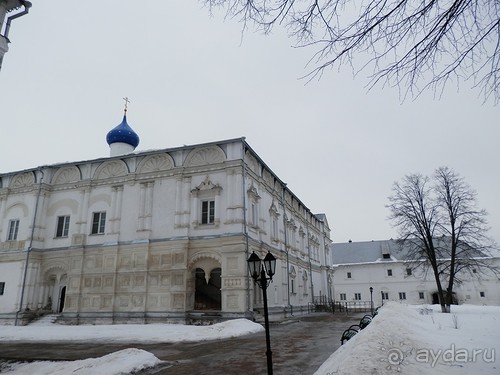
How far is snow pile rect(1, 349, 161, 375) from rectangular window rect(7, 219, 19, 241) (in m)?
17.2

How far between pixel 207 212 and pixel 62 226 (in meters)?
10.4

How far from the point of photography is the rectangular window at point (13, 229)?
2423cm

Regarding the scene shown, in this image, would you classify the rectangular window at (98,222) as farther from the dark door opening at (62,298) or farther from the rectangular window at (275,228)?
the rectangular window at (275,228)

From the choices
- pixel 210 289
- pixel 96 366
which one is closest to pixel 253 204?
pixel 210 289

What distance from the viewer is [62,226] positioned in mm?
24094

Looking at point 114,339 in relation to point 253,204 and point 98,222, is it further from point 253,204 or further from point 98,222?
point 253,204

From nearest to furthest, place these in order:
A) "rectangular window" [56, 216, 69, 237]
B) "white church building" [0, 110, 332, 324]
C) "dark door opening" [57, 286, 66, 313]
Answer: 1. "white church building" [0, 110, 332, 324]
2. "dark door opening" [57, 286, 66, 313]
3. "rectangular window" [56, 216, 69, 237]

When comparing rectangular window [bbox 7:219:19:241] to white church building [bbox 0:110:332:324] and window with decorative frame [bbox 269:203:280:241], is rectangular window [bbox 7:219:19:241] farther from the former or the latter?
window with decorative frame [bbox 269:203:280:241]

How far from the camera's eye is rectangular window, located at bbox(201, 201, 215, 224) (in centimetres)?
2084

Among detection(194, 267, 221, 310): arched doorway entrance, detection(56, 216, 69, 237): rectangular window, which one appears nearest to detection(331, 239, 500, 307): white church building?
detection(194, 267, 221, 310): arched doorway entrance

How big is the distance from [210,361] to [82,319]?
47.8 ft

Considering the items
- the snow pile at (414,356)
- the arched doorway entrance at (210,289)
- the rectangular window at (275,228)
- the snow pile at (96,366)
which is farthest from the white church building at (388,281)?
the snow pile at (96,366)

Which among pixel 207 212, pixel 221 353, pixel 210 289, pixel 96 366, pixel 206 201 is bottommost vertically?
pixel 221 353

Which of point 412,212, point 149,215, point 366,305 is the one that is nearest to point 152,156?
point 149,215
